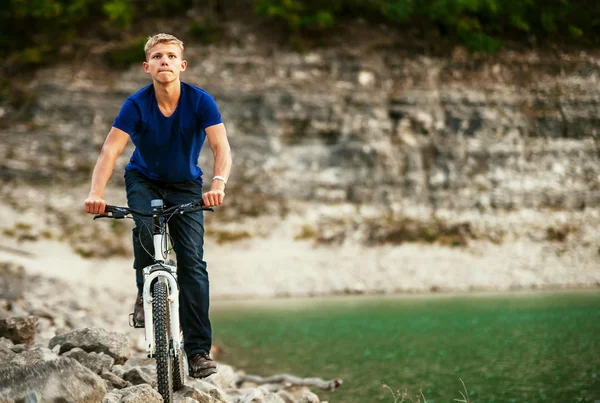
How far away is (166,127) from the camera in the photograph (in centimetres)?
476

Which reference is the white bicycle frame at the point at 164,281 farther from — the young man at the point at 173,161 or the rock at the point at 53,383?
the rock at the point at 53,383

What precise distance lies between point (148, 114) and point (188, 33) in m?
39.0

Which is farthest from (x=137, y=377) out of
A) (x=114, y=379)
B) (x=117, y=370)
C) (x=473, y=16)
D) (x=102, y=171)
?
(x=473, y=16)

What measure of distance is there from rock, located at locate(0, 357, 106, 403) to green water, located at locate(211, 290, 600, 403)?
339cm

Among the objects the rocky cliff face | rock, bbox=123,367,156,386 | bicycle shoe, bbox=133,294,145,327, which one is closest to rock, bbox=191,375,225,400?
rock, bbox=123,367,156,386

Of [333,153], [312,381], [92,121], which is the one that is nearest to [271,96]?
[333,153]

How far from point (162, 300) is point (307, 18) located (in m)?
39.3

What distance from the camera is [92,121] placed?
3725 cm

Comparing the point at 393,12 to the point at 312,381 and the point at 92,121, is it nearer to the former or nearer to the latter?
the point at 92,121

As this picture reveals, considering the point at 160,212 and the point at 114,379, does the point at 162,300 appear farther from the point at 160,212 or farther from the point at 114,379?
the point at 114,379

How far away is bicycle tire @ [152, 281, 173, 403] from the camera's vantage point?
165 inches

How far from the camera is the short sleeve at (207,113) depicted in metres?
4.76

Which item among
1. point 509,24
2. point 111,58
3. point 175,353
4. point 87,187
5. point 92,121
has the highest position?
point 509,24

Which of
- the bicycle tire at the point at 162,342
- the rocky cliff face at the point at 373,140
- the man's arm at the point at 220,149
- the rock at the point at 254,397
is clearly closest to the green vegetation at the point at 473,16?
the rocky cliff face at the point at 373,140
